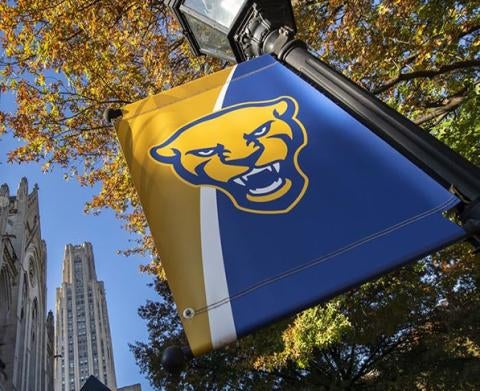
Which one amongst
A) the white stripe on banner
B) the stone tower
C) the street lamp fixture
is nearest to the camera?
the white stripe on banner

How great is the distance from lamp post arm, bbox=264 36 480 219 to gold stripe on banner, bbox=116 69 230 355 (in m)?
0.62

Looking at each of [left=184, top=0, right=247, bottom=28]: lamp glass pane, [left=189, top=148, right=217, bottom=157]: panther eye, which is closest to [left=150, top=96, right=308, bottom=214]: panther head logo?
[left=189, top=148, right=217, bottom=157]: panther eye

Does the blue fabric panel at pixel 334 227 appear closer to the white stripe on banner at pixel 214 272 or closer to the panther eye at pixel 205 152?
the white stripe on banner at pixel 214 272

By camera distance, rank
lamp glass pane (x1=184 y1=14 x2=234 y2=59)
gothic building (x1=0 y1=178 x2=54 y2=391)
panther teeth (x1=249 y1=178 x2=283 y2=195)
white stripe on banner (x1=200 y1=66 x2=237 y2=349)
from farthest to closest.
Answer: gothic building (x1=0 y1=178 x2=54 y2=391) → lamp glass pane (x1=184 y1=14 x2=234 y2=59) → panther teeth (x1=249 y1=178 x2=283 y2=195) → white stripe on banner (x1=200 y1=66 x2=237 y2=349)

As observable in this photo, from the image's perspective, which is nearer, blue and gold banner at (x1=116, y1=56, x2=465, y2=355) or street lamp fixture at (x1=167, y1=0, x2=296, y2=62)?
blue and gold banner at (x1=116, y1=56, x2=465, y2=355)

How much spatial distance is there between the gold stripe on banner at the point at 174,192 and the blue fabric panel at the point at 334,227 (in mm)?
159

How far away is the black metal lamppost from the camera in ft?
6.74

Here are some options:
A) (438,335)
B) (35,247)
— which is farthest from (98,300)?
(438,335)

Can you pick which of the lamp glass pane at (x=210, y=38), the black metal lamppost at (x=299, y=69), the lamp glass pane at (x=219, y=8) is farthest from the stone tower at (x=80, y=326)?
the lamp glass pane at (x=219, y=8)

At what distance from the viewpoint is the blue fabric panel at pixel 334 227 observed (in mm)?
2053

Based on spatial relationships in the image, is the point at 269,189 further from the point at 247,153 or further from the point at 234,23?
the point at 234,23

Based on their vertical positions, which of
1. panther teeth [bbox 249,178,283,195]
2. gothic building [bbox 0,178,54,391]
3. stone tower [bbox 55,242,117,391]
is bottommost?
panther teeth [bbox 249,178,283,195]

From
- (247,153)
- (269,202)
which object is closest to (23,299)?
(247,153)

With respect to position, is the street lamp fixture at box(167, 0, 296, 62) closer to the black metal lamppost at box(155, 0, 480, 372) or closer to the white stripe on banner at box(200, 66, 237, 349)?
the black metal lamppost at box(155, 0, 480, 372)
